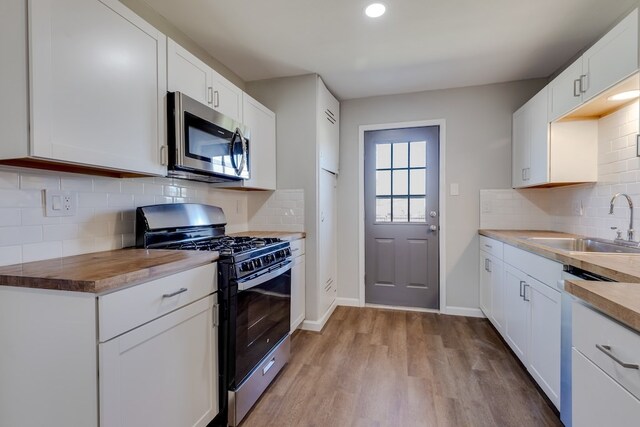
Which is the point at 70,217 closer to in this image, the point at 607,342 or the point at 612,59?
the point at 607,342

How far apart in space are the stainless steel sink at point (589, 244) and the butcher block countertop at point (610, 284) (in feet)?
1.53

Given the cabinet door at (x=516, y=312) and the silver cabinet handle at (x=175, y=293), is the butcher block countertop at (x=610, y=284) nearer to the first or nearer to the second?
the cabinet door at (x=516, y=312)

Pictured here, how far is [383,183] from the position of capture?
3475 mm

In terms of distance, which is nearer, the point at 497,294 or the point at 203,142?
the point at 203,142

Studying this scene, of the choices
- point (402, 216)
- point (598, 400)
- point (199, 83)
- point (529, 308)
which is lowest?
point (529, 308)

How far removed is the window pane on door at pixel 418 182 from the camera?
3.35m

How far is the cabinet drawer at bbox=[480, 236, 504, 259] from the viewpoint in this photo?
2528 millimetres

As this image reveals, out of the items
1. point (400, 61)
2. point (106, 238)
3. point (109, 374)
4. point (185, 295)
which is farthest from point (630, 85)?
point (106, 238)

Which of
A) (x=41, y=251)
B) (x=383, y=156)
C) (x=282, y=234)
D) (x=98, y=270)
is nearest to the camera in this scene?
(x=98, y=270)

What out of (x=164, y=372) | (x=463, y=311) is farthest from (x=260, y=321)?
(x=463, y=311)

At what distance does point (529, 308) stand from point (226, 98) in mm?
2445

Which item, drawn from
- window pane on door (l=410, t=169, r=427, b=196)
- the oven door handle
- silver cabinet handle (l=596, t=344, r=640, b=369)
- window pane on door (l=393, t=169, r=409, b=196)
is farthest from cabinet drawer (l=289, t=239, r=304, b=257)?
silver cabinet handle (l=596, t=344, r=640, b=369)

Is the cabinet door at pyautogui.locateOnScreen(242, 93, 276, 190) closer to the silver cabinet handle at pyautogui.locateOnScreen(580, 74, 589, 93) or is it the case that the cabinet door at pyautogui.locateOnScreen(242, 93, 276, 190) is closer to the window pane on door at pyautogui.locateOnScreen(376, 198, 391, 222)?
the window pane on door at pyautogui.locateOnScreen(376, 198, 391, 222)

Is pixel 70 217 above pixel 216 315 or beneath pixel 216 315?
above
